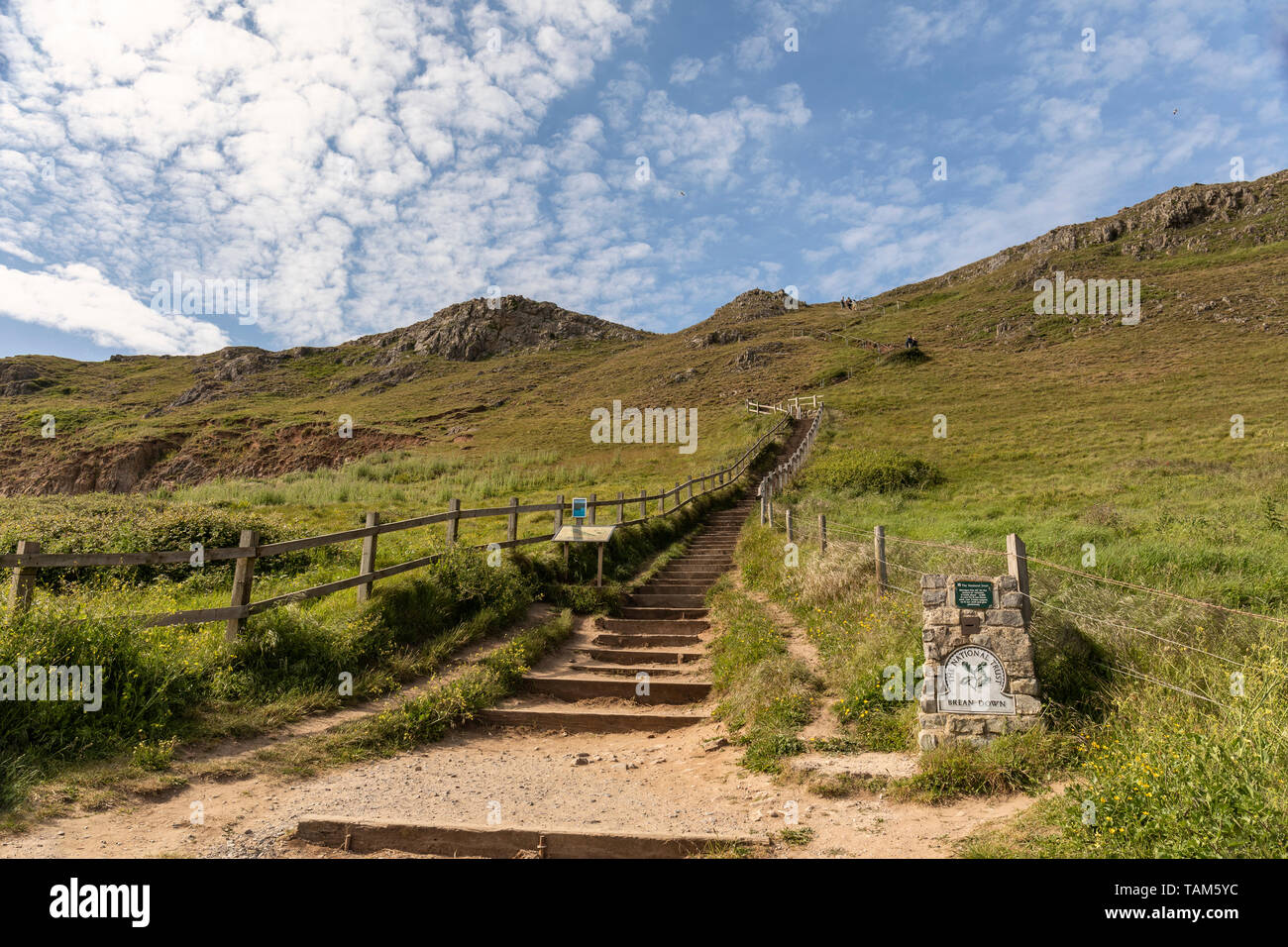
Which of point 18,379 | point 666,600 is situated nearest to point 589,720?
point 666,600

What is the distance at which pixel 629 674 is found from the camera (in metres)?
9.49

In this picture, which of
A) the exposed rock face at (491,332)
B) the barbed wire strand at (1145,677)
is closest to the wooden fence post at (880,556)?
the barbed wire strand at (1145,677)

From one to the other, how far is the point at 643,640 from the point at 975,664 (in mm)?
5705

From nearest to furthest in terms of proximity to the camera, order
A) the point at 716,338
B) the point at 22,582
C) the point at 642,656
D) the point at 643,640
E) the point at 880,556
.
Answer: the point at 22,582 < the point at 880,556 < the point at 642,656 < the point at 643,640 < the point at 716,338

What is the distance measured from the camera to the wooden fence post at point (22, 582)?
5.84 m

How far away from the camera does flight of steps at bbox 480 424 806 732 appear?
8.02m

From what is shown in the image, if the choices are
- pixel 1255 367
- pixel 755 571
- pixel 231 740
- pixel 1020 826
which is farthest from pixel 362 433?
→ pixel 1255 367

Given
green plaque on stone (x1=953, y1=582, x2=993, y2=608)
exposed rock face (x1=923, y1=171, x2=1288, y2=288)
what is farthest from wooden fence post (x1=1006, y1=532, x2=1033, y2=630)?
exposed rock face (x1=923, y1=171, x2=1288, y2=288)

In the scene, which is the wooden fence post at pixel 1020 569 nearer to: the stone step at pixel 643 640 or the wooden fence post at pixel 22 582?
the stone step at pixel 643 640

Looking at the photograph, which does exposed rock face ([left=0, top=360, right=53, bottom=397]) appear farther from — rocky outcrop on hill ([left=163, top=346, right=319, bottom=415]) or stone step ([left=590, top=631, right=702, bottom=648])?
stone step ([left=590, top=631, right=702, bottom=648])

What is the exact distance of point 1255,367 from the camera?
1444 inches

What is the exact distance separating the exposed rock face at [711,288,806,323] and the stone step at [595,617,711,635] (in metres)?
92.4

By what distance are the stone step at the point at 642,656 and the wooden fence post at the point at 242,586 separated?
4.72 meters

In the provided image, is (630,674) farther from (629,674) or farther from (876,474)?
(876,474)
